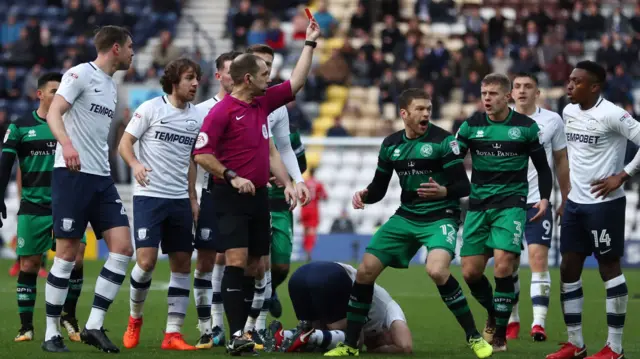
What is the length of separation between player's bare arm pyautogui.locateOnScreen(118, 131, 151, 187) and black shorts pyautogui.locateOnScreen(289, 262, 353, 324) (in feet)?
5.14

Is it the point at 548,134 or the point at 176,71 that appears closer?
the point at 176,71

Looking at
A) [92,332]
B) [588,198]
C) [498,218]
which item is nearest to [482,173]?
[498,218]

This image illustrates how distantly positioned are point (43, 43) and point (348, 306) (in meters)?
Answer: 20.6

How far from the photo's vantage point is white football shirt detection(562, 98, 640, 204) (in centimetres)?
930

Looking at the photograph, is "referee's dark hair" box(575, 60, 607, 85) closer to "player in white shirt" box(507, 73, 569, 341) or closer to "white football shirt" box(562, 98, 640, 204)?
"white football shirt" box(562, 98, 640, 204)

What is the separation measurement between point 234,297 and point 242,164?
1.03 metres

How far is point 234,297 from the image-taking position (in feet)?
29.0

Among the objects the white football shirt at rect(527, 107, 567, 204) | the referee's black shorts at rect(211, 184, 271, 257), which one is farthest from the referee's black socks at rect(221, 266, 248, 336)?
the white football shirt at rect(527, 107, 567, 204)

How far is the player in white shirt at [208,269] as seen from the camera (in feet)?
32.8

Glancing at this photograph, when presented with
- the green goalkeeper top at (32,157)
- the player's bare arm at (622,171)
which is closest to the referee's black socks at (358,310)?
the player's bare arm at (622,171)

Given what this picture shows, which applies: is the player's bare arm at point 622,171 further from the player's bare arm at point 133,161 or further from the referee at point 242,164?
the player's bare arm at point 133,161

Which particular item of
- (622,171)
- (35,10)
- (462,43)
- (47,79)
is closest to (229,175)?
(47,79)

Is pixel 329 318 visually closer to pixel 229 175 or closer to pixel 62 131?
pixel 229 175

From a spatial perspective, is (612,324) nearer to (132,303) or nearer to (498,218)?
(498,218)
